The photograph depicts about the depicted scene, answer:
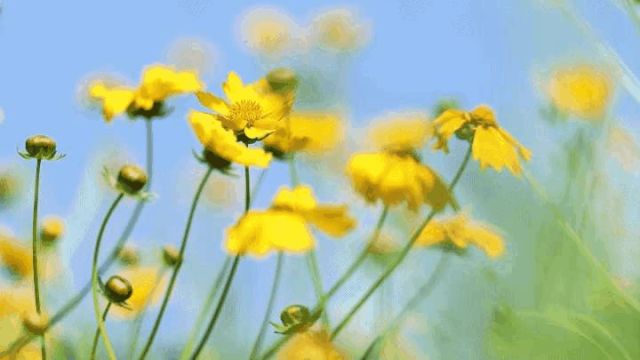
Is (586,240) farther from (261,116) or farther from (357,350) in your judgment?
(261,116)

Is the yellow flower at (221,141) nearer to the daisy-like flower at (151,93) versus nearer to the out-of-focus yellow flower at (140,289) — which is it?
the daisy-like flower at (151,93)

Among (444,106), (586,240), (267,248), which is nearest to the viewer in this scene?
(267,248)

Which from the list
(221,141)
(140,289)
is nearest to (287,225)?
(221,141)

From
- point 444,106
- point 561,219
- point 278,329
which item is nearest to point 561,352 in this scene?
point 561,219

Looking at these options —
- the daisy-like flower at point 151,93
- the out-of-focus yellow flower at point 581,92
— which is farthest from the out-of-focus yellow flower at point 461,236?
the out-of-focus yellow flower at point 581,92

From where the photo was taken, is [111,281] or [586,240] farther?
[586,240]

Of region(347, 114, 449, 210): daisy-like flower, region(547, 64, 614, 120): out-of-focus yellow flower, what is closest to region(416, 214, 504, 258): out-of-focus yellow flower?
region(347, 114, 449, 210): daisy-like flower

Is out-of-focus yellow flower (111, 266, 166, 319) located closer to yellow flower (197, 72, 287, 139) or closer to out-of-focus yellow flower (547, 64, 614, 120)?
yellow flower (197, 72, 287, 139)

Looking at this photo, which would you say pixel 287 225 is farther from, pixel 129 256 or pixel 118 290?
pixel 129 256
